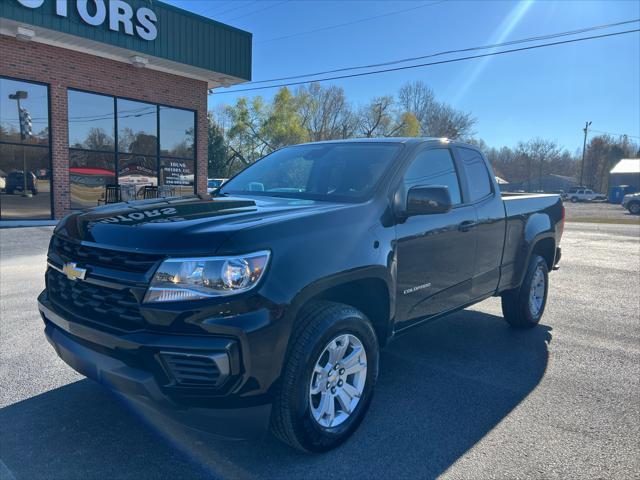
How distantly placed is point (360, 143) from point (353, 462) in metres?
2.42

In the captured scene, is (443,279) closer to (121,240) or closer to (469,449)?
(469,449)

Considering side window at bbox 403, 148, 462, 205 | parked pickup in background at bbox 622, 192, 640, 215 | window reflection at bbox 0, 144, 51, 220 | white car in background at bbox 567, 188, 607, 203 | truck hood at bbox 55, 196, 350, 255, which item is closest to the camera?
truck hood at bbox 55, 196, 350, 255

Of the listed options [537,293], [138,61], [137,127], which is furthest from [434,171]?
[137,127]

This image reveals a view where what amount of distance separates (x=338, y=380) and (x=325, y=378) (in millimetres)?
131

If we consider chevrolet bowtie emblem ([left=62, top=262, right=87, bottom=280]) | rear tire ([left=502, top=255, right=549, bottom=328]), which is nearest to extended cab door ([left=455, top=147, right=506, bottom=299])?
rear tire ([left=502, top=255, right=549, bottom=328])

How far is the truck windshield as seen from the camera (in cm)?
347

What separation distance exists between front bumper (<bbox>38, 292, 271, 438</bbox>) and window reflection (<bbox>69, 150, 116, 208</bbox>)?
515 inches

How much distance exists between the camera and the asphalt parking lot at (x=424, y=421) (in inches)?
106

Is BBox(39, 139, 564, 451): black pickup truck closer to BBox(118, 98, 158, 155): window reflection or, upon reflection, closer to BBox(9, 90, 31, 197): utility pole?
BBox(9, 90, 31, 197): utility pole

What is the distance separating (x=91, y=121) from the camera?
14.2 metres

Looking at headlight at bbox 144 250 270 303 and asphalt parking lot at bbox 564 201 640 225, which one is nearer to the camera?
headlight at bbox 144 250 270 303

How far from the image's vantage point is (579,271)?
9.14 m

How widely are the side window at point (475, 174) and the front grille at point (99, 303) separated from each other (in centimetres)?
299

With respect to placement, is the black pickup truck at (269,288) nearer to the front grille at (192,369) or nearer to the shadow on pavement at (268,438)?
the front grille at (192,369)
